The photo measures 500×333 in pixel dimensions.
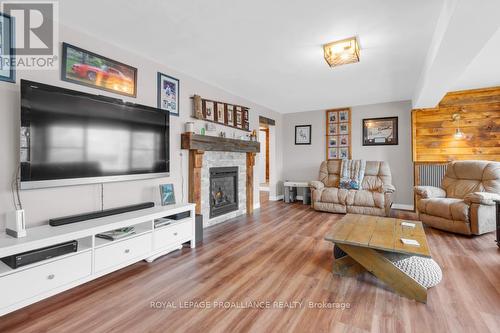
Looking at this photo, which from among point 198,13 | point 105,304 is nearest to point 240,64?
point 198,13

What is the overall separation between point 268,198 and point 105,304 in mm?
4741

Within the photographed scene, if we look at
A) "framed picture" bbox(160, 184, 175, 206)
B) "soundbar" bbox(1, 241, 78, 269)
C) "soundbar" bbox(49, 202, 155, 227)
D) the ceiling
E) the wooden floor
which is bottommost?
the wooden floor

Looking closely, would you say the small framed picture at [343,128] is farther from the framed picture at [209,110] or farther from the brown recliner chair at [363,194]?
the framed picture at [209,110]

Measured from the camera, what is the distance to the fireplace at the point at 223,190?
392cm

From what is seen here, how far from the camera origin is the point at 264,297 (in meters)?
1.85

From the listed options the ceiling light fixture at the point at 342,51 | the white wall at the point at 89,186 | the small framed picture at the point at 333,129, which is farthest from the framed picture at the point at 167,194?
the small framed picture at the point at 333,129

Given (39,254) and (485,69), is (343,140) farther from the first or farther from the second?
(39,254)

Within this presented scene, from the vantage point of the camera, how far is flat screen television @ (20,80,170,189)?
6.19ft

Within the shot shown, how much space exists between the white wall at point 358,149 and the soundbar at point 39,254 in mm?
5021

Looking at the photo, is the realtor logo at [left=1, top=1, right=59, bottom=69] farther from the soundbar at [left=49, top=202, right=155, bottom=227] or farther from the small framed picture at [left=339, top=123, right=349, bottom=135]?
the small framed picture at [left=339, top=123, right=349, bottom=135]

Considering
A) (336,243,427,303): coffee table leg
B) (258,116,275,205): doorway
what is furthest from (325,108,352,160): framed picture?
(336,243,427,303): coffee table leg

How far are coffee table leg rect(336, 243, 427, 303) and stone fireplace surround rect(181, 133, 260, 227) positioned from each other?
7.06 ft

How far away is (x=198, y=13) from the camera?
2.05 m

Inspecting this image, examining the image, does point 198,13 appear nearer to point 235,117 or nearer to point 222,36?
point 222,36
